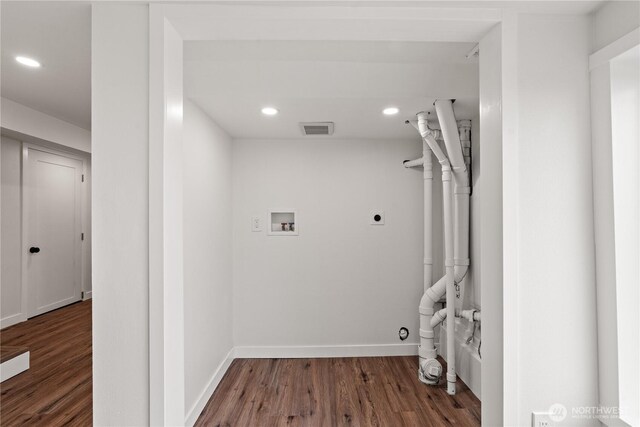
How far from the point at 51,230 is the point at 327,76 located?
14.7 ft

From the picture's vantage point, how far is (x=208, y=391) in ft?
8.23

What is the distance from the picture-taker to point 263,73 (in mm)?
2033

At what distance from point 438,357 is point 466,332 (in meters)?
0.66

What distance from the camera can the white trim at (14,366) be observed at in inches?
105

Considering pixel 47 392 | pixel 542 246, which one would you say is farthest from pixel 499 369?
pixel 47 392

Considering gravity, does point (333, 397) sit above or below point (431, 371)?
below

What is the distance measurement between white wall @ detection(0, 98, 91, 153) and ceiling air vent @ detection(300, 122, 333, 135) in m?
2.72

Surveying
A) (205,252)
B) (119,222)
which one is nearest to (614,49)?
(119,222)

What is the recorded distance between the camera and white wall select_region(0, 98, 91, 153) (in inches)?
120

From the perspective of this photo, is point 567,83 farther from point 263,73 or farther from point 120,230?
point 120,230

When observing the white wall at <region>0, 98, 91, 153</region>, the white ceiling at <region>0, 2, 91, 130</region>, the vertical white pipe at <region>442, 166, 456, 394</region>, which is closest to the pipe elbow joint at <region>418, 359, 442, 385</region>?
the vertical white pipe at <region>442, 166, 456, 394</region>

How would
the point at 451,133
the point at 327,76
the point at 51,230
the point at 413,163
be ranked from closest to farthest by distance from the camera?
the point at 327,76, the point at 451,133, the point at 413,163, the point at 51,230

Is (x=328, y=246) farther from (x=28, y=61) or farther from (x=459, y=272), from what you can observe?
(x=28, y=61)

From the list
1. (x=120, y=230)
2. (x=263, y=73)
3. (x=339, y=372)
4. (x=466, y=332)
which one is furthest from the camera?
(x=339, y=372)
